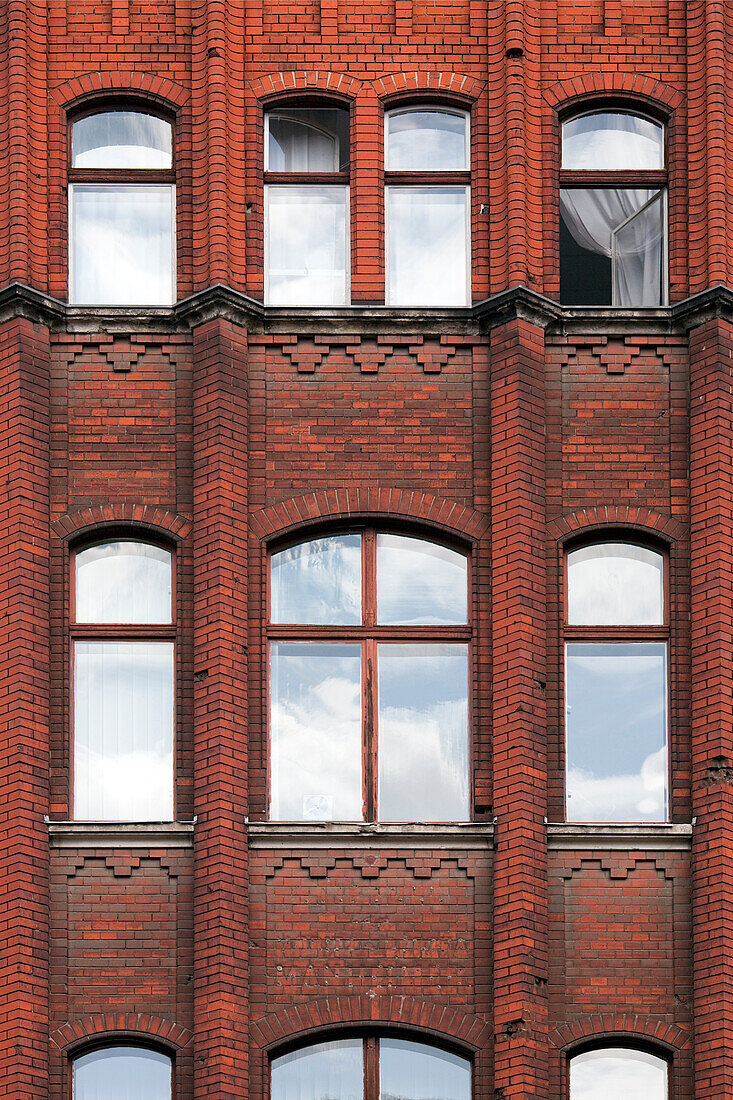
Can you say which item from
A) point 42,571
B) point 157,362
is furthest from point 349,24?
point 42,571

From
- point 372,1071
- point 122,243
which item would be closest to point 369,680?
point 372,1071

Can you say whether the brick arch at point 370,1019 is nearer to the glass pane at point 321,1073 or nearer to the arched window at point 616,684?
the glass pane at point 321,1073

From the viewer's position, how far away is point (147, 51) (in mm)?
29609

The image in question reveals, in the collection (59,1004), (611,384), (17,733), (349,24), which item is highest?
(349,24)

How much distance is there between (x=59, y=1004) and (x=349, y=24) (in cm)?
1015

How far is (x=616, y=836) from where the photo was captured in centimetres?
2744

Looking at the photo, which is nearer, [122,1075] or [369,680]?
[122,1075]

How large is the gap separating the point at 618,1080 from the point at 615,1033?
47 cm

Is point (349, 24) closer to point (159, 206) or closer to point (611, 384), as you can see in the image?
point (159, 206)

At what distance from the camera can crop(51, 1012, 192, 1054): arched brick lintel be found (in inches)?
1053

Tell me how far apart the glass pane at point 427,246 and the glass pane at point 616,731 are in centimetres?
383

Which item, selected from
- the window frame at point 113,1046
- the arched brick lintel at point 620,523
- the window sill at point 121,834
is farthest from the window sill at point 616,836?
the window frame at point 113,1046

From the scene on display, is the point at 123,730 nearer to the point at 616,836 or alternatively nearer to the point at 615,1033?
the point at 616,836

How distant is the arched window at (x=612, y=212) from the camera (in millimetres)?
29453
